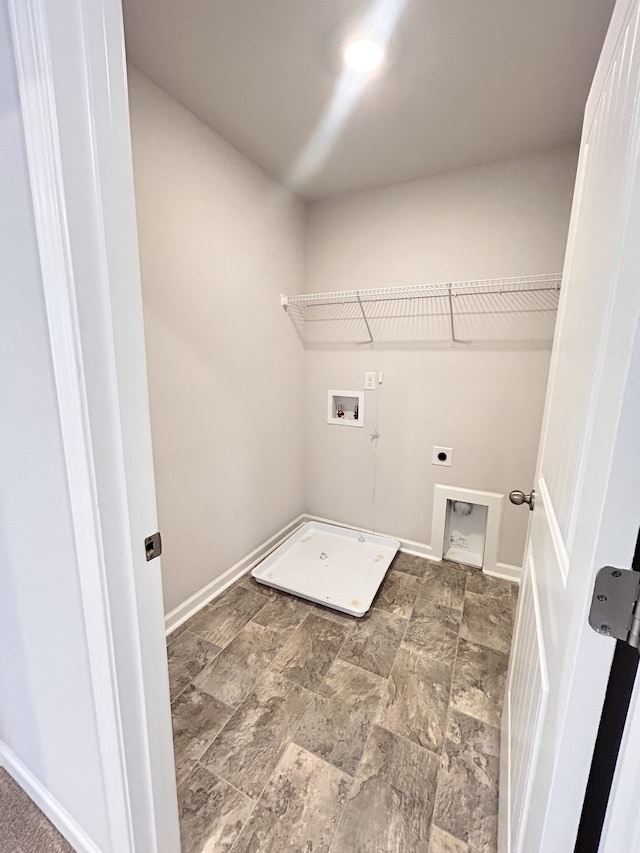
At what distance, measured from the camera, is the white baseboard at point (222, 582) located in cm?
182

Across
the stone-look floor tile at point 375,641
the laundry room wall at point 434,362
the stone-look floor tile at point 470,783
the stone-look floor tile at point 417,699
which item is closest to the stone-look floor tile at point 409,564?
the laundry room wall at point 434,362

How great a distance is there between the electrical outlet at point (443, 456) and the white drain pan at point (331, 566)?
669 mm

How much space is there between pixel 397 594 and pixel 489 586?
59cm

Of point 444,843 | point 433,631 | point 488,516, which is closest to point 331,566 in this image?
point 433,631

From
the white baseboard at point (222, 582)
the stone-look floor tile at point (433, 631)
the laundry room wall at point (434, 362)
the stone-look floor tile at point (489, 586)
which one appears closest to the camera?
the stone-look floor tile at point (433, 631)

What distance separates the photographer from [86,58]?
54 cm

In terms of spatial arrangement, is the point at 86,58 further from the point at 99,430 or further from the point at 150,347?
the point at 150,347

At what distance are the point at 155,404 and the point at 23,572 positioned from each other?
88 centimetres

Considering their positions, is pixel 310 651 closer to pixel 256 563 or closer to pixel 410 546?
pixel 256 563

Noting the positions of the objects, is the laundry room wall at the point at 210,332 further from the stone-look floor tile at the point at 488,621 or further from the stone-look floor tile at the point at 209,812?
the stone-look floor tile at the point at 488,621

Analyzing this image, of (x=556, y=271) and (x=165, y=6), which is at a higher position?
(x=165, y=6)

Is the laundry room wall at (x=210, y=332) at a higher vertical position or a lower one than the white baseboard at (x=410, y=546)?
higher

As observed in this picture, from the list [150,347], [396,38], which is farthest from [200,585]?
[396,38]

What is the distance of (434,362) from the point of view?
2260 millimetres
